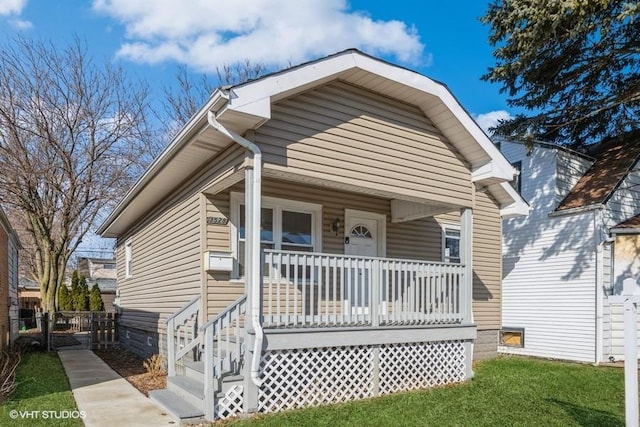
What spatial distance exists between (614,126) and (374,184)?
11.8 m

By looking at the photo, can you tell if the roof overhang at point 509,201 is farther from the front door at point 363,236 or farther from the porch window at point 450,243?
the front door at point 363,236

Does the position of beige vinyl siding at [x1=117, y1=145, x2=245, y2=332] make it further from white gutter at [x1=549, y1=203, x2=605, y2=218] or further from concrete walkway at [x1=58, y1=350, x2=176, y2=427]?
white gutter at [x1=549, y1=203, x2=605, y2=218]

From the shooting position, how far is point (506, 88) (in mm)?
14195

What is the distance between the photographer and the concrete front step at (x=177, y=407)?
561 cm

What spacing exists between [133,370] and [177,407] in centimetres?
438

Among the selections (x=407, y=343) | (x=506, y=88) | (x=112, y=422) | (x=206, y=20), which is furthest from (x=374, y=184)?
(x=206, y=20)

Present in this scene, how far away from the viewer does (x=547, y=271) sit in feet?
41.4

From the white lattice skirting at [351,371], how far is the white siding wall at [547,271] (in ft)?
17.1

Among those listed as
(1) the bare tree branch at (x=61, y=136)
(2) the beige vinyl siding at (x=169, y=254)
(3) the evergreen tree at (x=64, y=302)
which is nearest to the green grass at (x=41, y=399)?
(2) the beige vinyl siding at (x=169, y=254)

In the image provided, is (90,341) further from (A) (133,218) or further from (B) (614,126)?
(B) (614,126)

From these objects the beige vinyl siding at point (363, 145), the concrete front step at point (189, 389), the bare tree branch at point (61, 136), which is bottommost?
the concrete front step at point (189, 389)

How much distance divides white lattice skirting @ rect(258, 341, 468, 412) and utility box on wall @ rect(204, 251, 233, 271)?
176 cm

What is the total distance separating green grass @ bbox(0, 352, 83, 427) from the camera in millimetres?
5613

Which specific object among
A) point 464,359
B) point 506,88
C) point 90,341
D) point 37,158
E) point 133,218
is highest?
point 506,88
